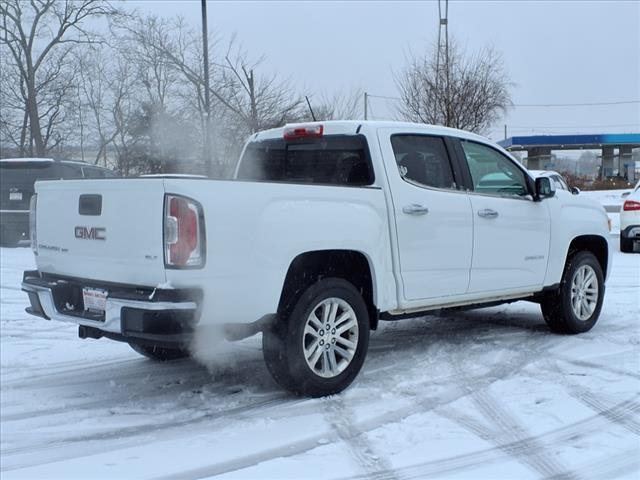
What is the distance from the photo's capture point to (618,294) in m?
8.94

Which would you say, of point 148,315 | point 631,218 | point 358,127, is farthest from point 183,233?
point 631,218

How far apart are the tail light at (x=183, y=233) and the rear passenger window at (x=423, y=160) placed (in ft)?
6.03

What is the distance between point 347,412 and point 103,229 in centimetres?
188

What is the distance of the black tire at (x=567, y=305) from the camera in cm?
661

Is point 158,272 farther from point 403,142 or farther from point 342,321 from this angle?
point 403,142

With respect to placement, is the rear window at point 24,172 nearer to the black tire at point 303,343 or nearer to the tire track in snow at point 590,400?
the black tire at point 303,343

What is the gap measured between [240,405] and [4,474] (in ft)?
4.88

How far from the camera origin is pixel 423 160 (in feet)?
18.2

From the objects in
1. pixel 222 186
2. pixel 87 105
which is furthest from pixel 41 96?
pixel 222 186

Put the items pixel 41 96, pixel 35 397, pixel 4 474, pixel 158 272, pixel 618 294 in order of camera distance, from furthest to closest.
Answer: pixel 41 96, pixel 618 294, pixel 35 397, pixel 158 272, pixel 4 474

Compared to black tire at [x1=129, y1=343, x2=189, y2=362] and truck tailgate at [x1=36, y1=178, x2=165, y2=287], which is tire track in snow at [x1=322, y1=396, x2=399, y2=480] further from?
black tire at [x1=129, y1=343, x2=189, y2=362]

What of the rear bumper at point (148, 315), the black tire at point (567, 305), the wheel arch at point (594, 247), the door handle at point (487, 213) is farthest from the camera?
the wheel arch at point (594, 247)

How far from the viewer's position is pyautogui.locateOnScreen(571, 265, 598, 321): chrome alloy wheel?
266 inches

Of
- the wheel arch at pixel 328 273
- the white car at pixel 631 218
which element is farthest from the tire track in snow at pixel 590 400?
the white car at pixel 631 218
